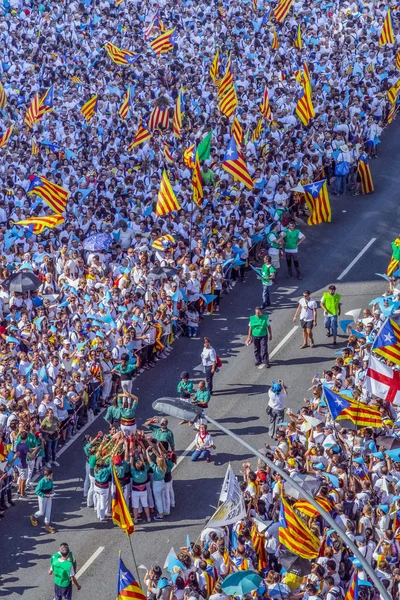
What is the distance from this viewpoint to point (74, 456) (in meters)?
27.3

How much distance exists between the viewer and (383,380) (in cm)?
2483

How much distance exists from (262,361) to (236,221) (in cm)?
543

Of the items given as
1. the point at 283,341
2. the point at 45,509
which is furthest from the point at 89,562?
the point at 283,341

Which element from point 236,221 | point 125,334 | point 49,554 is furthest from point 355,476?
point 236,221

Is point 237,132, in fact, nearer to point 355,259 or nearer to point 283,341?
point 355,259

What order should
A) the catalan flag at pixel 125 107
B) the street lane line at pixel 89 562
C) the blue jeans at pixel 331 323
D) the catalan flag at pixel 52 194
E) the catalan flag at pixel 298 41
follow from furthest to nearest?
the catalan flag at pixel 298 41, the catalan flag at pixel 125 107, the catalan flag at pixel 52 194, the blue jeans at pixel 331 323, the street lane line at pixel 89 562

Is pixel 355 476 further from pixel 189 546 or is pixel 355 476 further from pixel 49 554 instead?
pixel 49 554

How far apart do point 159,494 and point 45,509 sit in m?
2.24

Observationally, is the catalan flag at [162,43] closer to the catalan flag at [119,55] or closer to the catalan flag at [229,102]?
the catalan flag at [119,55]

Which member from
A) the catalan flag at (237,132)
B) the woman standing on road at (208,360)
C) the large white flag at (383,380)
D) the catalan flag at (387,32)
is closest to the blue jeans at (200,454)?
the woman standing on road at (208,360)

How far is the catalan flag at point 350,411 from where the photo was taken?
2477cm

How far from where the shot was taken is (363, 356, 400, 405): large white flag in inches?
976

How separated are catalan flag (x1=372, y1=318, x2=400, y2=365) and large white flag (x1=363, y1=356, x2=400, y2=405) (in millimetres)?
703

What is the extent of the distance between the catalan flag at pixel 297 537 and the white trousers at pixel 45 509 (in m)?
4.94
